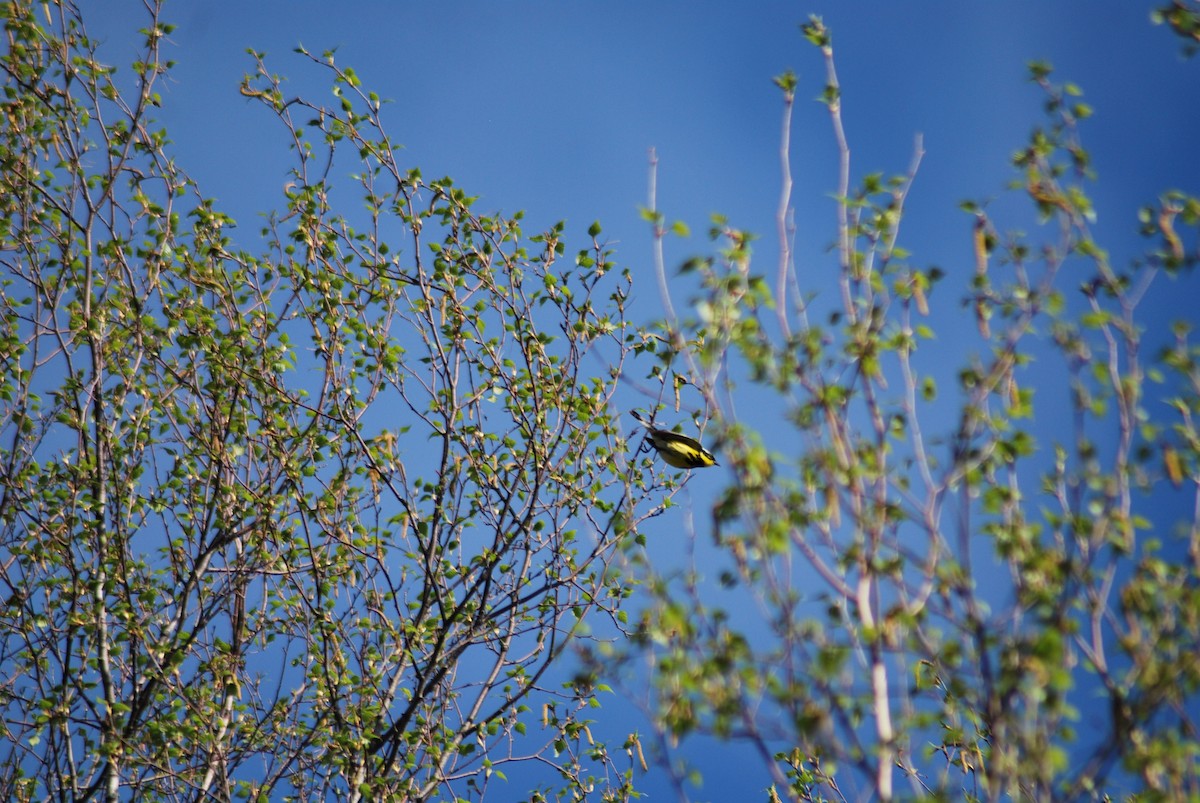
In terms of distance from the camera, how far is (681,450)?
493cm

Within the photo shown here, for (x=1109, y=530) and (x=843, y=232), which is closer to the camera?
(x=1109, y=530)

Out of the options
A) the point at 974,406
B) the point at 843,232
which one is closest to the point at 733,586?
the point at 974,406

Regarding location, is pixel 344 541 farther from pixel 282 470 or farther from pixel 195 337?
pixel 195 337

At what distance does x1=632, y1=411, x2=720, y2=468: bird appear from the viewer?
4.91m

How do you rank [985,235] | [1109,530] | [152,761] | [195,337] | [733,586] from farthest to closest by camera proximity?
[195,337], [152,761], [985,235], [733,586], [1109,530]

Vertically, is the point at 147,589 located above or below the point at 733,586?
above

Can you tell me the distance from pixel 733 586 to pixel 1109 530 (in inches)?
47.4

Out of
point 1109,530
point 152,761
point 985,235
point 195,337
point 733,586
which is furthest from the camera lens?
point 195,337

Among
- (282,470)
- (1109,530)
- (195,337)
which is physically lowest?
(1109,530)

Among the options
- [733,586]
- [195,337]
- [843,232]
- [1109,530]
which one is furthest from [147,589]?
[1109,530]

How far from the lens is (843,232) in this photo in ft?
11.8

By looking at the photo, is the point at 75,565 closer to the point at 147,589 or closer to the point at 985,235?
the point at 147,589

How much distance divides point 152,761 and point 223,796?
498 millimetres

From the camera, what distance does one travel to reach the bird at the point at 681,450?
491 cm
